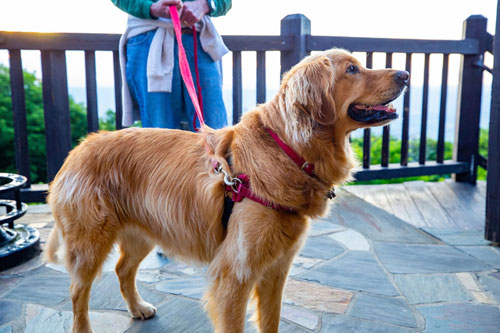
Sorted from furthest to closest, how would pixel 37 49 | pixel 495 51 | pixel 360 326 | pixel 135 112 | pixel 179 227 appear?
1. pixel 37 49
2. pixel 495 51
3. pixel 135 112
4. pixel 360 326
5. pixel 179 227

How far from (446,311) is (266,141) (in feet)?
5.12

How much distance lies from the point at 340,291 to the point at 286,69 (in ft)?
8.56

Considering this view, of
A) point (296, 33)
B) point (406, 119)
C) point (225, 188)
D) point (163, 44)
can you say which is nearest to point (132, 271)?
point (225, 188)

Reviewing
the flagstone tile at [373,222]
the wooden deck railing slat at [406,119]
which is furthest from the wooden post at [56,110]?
the wooden deck railing slat at [406,119]

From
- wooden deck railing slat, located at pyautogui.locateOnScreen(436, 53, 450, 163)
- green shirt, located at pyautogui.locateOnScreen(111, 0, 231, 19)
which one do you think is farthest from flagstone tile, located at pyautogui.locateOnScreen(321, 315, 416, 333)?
wooden deck railing slat, located at pyautogui.locateOnScreen(436, 53, 450, 163)

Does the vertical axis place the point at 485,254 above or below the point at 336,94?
below

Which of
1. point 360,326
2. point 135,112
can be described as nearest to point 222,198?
point 360,326

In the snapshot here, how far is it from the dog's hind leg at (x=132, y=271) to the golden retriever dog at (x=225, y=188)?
14 cm

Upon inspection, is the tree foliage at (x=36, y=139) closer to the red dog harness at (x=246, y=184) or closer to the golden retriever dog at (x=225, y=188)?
the golden retriever dog at (x=225, y=188)

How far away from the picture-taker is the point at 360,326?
7.86 feet

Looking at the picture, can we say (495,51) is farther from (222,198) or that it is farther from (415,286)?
(222,198)

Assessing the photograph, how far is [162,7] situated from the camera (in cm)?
266

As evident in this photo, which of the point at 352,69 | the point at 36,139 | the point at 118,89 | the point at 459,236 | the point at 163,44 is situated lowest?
the point at 459,236

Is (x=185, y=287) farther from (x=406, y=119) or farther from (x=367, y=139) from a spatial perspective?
(x=406, y=119)
